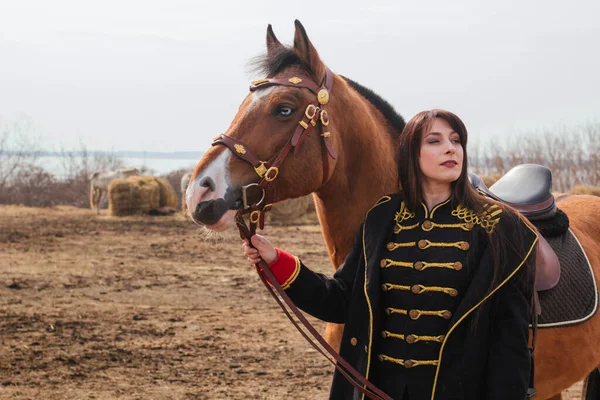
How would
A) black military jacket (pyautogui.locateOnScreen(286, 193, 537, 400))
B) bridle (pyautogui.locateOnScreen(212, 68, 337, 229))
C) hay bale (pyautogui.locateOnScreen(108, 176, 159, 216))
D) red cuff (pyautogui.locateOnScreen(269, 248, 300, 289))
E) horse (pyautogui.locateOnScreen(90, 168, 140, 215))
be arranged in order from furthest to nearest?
horse (pyautogui.locateOnScreen(90, 168, 140, 215)) → hay bale (pyautogui.locateOnScreen(108, 176, 159, 216)) → bridle (pyautogui.locateOnScreen(212, 68, 337, 229)) → red cuff (pyautogui.locateOnScreen(269, 248, 300, 289)) → black military jacket (pyautogui.locateOnScreen(286, 193, 537, 400))

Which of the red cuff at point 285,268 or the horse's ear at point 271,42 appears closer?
the red cuff at point 285,268

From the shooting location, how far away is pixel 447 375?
199 centimetres

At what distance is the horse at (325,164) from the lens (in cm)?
237

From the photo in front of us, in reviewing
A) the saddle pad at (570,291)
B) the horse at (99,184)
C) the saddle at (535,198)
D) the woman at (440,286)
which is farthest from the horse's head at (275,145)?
the horse at (99,184)

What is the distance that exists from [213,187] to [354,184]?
67 centimetres

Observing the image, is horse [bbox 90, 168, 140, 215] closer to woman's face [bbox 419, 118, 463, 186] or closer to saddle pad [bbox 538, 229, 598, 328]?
saddle pad [bbox 538, 229, 598, 328]

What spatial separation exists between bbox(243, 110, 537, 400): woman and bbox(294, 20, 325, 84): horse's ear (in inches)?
24.3

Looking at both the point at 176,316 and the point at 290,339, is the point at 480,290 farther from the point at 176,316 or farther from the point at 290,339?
the point at 176,316

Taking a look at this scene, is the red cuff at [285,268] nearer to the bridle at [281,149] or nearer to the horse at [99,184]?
the bridle at [281,149]

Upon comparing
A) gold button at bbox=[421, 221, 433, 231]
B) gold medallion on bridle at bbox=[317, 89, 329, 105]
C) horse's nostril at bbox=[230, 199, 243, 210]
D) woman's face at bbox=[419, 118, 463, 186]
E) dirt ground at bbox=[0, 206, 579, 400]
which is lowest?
dirt ground at bbox=[0, 206, 579, 400]

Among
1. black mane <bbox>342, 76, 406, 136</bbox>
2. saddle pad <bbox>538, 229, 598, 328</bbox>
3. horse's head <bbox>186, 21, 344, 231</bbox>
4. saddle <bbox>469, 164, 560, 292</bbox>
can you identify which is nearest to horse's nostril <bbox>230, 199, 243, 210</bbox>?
horse's head <bbox>186, 21, 344, 231</bbox>

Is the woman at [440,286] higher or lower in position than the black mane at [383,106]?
lower

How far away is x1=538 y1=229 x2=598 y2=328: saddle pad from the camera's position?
2709 millimetres

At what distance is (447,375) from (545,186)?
150 centimetres
